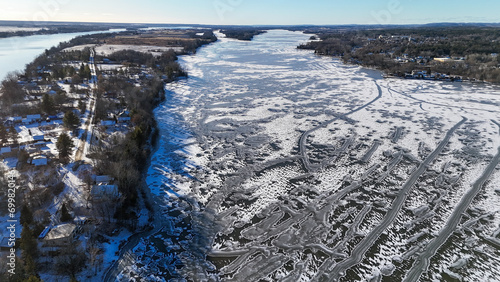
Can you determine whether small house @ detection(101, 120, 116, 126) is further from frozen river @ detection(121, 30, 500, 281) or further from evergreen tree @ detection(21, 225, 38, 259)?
evergreen tree @ detection(21, 225, 38, 259)

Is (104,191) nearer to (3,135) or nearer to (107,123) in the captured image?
(107,123)

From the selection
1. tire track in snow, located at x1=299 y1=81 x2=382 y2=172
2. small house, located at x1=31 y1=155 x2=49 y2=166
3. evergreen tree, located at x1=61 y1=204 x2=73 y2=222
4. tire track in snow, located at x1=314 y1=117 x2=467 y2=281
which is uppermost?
small house, located at x1=31 y1=155 x2=49 y2=166

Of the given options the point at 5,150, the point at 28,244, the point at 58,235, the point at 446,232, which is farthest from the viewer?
the point at 5,150

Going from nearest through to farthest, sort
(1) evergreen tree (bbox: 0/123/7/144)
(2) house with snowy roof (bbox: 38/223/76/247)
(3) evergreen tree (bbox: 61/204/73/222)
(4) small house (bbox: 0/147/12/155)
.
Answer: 1. (2) house with snowy roof (bbox: 38/223/76/247)
2. (3) evergreen tree (bbox: 61/204/73/222)
3. (4) small house (bbox: 0/147/12/155)
4. (1) evergreen tree (bbox: 0/123/7/144)

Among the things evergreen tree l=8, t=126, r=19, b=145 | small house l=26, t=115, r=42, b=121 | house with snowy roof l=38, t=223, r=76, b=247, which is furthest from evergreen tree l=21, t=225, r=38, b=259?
small house l=26, t=115, r=42, b=121

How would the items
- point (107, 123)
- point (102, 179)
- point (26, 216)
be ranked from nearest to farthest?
point (26, 216) → point (102, 179) → point (107, 123)

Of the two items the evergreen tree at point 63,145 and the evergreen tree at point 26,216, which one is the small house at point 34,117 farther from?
the evergreen tree at point 26,216

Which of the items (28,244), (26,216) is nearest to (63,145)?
(26,216)

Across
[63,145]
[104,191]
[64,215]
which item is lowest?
[64,215]
